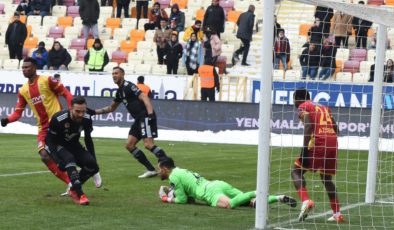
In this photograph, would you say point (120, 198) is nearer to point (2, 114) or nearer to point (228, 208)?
point (228, 208)

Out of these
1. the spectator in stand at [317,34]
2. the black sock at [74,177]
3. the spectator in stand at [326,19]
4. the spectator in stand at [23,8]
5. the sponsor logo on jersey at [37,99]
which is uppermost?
the spectator in stand at [326,19]

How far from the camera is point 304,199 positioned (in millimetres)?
13219

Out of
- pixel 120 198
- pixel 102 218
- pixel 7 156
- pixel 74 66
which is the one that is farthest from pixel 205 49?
pixel 102 218

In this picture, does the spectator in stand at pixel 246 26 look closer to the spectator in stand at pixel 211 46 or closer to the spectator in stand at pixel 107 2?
the spectator in stand at pixel 211 46

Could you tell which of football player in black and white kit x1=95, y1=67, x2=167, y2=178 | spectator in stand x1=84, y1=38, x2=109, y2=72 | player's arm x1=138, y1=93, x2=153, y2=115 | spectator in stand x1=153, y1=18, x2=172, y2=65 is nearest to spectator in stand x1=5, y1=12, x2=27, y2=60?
spectator in stand x1=84, y1=38, x2=109, y2=72

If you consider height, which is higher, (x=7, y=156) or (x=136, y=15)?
(x=136, y=15)

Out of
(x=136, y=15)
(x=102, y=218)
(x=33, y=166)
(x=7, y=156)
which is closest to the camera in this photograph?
(x=102, y=218)

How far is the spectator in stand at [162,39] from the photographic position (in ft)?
111

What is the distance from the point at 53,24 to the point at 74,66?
384 centimetres

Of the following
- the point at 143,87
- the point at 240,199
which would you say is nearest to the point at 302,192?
the point at 240,199

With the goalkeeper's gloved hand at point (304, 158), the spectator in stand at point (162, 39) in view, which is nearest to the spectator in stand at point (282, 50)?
the goalkeeper's gloved hand at point (304, 158)

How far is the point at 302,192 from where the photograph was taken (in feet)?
43.4

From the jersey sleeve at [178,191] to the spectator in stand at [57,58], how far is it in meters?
20.5

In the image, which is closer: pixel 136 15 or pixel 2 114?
pixel 2 114
